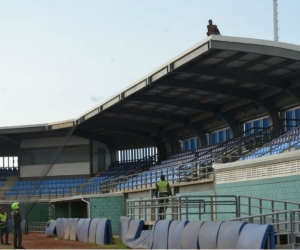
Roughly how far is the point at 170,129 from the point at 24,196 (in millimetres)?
11387

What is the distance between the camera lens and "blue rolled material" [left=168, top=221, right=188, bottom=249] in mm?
17750

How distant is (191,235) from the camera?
55.4 feet

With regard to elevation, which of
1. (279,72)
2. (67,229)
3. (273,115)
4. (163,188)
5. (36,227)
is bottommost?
(36,227)

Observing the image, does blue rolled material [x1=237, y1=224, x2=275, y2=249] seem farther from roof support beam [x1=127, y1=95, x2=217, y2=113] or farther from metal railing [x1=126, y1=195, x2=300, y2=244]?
roof support beam [x1=127, y1=95, x2=217, y2=113]

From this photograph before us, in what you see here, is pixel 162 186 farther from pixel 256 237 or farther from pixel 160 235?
pixel 256 237

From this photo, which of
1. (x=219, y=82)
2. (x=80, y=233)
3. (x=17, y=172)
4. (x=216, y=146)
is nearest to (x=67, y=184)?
(x=17, y=172)

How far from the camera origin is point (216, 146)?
40562 millimetres

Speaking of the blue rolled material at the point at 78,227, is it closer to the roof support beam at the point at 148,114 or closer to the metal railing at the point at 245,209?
the metal railing at the point at 245,209

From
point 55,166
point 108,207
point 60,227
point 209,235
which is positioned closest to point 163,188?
point 209,235

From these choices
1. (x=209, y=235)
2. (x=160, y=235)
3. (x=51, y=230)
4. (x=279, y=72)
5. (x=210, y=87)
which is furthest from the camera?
(x=210, y=87)

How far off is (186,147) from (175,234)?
32.0 meters

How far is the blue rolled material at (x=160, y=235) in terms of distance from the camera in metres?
18.7

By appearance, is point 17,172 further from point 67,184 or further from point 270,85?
point 270,85

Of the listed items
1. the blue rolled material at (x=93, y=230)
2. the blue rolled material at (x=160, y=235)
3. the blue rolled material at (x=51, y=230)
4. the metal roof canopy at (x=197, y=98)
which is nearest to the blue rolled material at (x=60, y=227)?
the blue rolled material at (x=51, y=230)
